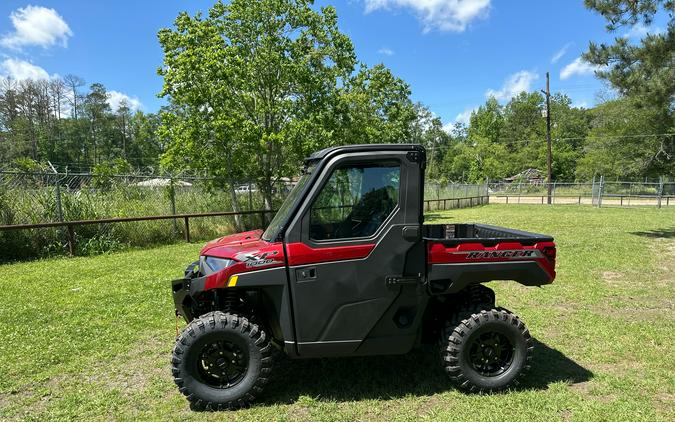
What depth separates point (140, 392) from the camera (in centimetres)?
373

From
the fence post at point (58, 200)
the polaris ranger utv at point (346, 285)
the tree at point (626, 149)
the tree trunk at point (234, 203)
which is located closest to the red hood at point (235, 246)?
the polaris ranger utv at point (346, 285)

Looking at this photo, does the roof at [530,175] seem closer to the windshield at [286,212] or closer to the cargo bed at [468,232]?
the cargo bed at [468,232]

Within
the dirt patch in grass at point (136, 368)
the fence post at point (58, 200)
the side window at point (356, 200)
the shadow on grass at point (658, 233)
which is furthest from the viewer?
the shadow on grass at point (658, 233)

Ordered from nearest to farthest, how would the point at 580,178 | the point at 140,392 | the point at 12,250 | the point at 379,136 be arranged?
the point at 140,392 → the point at 12,250 → the point at 379,136 → the point at 580,178

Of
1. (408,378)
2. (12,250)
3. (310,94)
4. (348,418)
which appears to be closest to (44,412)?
(348,418)

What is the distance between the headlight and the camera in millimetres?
3369

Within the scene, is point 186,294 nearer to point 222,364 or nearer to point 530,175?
point 222,364

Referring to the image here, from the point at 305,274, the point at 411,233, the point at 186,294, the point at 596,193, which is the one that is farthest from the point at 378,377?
the point at 596,193

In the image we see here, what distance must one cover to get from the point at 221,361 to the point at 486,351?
2.20 meters

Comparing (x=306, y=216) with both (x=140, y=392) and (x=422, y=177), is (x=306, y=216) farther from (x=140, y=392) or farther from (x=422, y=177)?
(x=140, y=392)

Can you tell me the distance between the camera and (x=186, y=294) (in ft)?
12.0

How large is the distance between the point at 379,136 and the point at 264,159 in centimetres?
608

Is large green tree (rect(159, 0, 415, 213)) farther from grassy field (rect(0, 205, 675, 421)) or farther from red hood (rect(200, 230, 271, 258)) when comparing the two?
red hood (rect(200, 230, 271, 258))

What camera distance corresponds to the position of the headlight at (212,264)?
133 inches
